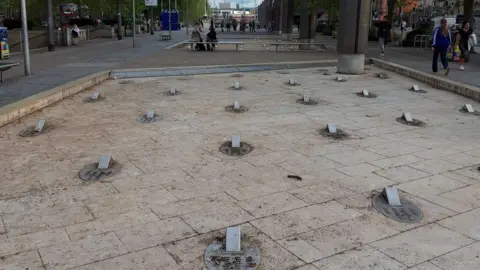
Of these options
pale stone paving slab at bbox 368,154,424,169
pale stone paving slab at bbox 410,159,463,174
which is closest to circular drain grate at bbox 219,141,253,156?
pale stone paving slab at bbox 368,154,424,169

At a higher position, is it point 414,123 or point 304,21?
point 304,21

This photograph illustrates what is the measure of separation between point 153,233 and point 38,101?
5.75 metres

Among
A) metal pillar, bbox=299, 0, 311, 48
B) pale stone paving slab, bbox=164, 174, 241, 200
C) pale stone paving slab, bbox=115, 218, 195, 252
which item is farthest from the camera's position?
metal pillar, bbox=299, 0, 311, 48

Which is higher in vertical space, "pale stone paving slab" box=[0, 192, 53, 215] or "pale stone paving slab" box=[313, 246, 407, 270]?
"pale stone paving slab" box=[0, 192, 53, 215]

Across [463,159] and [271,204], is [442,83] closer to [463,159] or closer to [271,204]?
[463,159]

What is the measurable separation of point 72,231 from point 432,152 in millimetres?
4771

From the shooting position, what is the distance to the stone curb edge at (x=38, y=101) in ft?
25.3

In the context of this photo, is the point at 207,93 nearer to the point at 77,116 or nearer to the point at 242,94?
the point at 242,94

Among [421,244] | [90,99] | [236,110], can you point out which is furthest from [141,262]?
[90,99]

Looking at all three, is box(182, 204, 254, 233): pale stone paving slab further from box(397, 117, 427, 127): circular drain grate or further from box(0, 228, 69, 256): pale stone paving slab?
box(397, 117, 427, 127): circular drain grate

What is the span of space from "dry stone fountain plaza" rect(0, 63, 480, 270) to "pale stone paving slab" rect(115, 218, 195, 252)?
17 millimetres

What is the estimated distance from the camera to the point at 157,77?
13289 millimetres

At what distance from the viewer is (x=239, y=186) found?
506 centimetres

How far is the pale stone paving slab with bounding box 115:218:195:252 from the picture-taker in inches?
150
